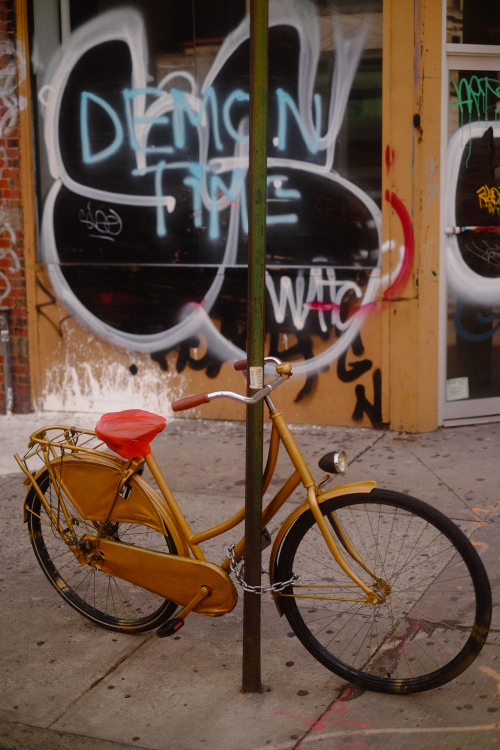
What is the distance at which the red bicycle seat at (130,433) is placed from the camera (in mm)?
3572

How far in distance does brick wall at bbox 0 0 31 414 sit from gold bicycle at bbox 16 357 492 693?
329 cm

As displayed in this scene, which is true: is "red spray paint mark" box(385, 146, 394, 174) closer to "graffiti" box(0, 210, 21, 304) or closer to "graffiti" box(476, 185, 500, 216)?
"graffiti" box(476, 185, 500, 216)

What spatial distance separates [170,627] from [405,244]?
11.6ft

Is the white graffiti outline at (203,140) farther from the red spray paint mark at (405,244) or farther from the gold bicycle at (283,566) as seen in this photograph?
the gold bicycle at (283,566)

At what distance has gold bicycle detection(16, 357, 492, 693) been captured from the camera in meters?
3.29

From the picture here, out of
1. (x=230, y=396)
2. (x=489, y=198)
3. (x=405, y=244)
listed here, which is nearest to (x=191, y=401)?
(x=230, y=396)

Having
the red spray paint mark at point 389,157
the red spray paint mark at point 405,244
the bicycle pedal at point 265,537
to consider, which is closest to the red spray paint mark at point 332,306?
the red spray paint mark at point 405,244

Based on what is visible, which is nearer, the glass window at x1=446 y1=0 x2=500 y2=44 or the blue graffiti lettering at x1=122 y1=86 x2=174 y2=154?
the glass window at x1=446 y1=0 x2=500 y2=44

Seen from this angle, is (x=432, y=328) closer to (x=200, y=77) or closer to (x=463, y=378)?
(x=463, y=378)

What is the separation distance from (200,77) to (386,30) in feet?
4.37

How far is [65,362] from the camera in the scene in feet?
23.9

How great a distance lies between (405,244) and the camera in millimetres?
6305

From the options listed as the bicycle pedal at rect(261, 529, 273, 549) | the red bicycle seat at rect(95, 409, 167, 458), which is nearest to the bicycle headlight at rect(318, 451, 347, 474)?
the bicycle pedal at rect(261, 529, 273, 549)

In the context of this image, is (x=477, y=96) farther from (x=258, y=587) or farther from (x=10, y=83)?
(x=258, y=587)
